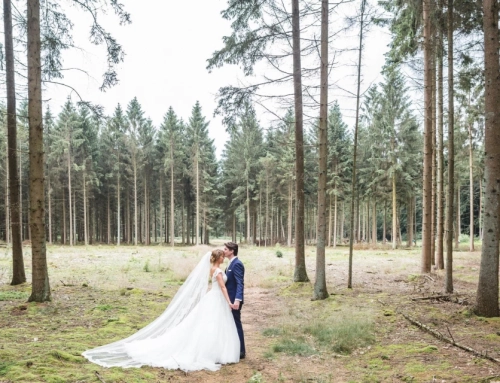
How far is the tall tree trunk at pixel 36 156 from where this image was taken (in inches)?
339

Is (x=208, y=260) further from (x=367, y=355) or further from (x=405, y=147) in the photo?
(x=405, y=147)

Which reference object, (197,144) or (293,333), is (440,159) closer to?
(293,333)

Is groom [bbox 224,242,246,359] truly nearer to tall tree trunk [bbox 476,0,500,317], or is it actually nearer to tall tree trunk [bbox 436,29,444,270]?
tall tree trunk [bbox 476,0,500,317]

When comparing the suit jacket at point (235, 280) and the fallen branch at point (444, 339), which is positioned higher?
the suit jacket at point (235, 280)

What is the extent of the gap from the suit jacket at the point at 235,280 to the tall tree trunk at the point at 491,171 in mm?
4998

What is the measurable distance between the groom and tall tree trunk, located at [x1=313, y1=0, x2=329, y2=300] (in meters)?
4.59

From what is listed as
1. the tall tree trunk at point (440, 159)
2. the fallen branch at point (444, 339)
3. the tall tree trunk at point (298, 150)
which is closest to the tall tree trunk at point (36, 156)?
the tall tree trunk at point (298, 150)

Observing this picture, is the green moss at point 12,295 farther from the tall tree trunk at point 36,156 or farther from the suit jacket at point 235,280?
the suit jacket at point 235,280

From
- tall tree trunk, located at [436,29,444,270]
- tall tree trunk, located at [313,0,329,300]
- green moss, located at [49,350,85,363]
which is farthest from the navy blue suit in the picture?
tall tree trunk, located at [436,29,444,270]

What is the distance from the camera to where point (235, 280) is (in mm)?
6301

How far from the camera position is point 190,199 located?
1909 inches

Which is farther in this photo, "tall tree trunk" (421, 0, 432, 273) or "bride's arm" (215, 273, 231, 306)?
"tall tree trunk" (421, 0, 432, 273)

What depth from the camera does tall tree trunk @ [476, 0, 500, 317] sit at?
292 inches

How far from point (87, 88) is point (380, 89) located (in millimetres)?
31729
